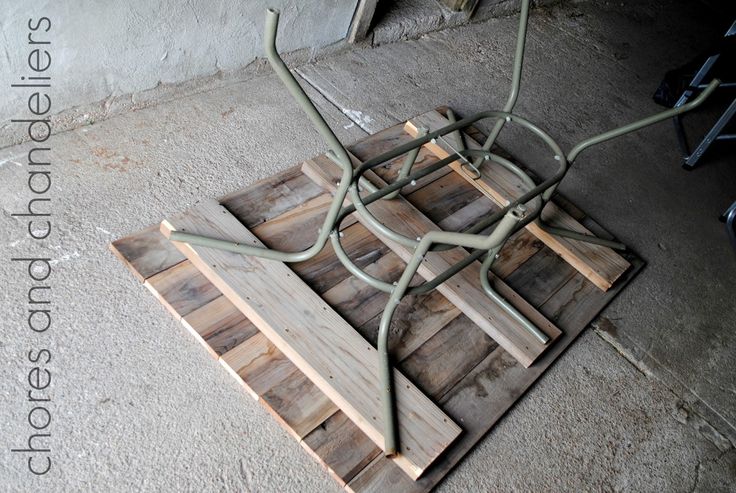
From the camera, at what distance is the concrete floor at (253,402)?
5.03 feet

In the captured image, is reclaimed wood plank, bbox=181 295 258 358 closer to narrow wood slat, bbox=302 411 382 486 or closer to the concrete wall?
narrow wood slat, bbox=302 411 382 486

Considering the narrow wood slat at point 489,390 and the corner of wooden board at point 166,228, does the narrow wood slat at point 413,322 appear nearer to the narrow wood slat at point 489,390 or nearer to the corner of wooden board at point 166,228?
the narrow wood slat at point 489,390

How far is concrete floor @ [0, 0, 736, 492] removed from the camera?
1534mm

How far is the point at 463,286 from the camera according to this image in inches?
80.4

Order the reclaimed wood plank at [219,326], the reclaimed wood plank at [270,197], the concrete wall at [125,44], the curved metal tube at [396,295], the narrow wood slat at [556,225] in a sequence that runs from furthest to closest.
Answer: the narrow wood slat at [556,225] < the reclaimed wood plank at [270,197] < the concrete wall at [125,44] < the reclaimed wood plank at [219,326] < the curved metal tube at [396,295]

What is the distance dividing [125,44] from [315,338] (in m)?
1.17

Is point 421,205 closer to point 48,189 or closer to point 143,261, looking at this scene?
point 143,261

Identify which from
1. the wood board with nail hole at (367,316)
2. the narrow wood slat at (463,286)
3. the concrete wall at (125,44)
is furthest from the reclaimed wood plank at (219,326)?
the concrete wall at (125,44)

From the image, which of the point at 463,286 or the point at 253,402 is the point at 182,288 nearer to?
the point at 253,402

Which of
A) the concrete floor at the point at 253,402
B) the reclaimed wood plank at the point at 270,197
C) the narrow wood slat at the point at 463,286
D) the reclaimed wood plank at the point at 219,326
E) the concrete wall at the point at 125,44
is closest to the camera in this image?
the concrete floor at the point at 253,402

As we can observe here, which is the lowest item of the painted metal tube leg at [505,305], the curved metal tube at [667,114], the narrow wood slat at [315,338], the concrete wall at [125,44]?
the narrow wood slat at [315,338]

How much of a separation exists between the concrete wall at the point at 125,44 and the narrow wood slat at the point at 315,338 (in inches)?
23.2

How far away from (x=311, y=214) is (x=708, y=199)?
1.92 meters

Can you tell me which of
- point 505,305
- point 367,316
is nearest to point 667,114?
point 505,305
